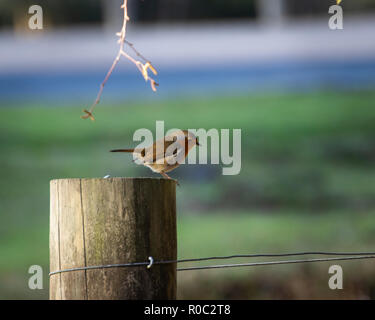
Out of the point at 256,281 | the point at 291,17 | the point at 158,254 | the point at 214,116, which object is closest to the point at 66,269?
the point at 158,254

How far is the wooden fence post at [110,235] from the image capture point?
236cm

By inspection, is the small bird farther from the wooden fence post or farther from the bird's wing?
the wooden fence post

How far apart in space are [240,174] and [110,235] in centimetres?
514

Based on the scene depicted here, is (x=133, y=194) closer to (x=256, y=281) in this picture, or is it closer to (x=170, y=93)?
(x=256, y=281)

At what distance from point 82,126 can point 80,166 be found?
58cm

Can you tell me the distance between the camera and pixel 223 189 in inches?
293

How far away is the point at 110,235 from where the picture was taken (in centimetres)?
237

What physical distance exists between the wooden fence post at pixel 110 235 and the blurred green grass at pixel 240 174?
15.3 ft

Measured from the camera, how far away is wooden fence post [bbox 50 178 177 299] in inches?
92.7
